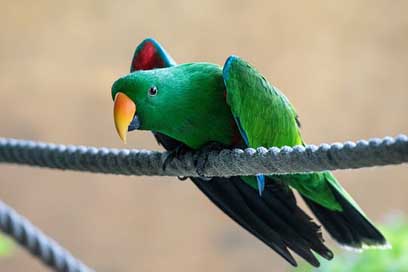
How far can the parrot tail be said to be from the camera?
0.87m

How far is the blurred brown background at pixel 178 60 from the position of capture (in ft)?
6.92

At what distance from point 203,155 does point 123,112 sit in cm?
13

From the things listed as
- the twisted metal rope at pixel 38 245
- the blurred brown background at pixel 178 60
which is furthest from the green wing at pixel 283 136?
the blurred brown background at pixel 178 60

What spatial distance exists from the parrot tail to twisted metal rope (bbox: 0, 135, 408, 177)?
0.21 metres

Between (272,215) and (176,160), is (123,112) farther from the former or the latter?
(272,215)

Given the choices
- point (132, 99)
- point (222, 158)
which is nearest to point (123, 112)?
point (132, 99)

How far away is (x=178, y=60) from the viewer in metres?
2.12

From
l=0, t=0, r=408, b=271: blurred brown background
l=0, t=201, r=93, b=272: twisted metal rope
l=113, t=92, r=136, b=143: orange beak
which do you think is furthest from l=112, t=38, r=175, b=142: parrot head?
l=0, t=0, r=408, b=271: blurred brown background

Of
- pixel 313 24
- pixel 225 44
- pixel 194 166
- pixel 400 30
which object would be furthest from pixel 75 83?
pixel 194 166

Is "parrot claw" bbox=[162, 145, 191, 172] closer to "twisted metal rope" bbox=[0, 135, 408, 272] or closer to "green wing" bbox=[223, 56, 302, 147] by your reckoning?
"twisted metal rope" bbox=[0, 135, 408, 272]

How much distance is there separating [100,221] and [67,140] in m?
0.31

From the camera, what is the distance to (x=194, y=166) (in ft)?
2.74

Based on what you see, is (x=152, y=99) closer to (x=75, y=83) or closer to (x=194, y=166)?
(x=194, y=166)

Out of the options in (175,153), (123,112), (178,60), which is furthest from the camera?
(178,60)
